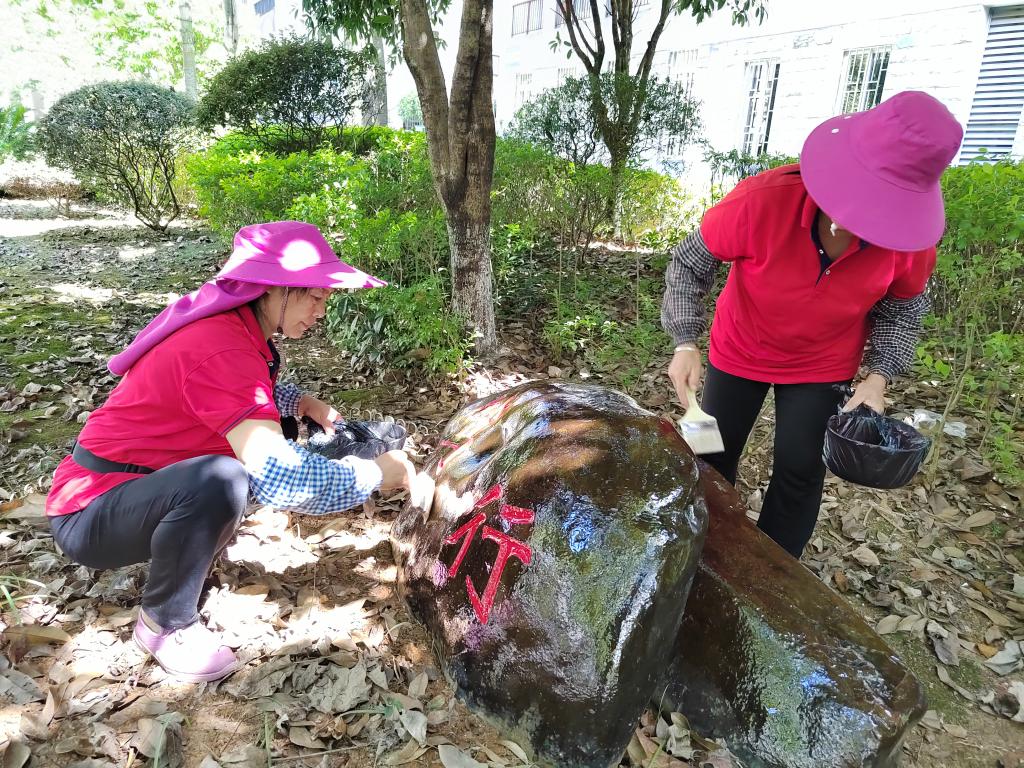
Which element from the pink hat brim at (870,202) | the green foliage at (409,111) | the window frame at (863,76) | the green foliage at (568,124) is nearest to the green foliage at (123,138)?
the green foliage at (568,124)

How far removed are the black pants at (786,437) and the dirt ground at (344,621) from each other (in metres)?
0.69

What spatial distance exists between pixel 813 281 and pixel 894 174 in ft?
1.30

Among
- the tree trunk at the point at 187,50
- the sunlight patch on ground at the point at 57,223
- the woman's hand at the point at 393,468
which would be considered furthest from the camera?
the tree trunk at the point at 187,50

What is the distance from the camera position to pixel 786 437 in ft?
7.54

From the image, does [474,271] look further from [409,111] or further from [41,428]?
[409,111]

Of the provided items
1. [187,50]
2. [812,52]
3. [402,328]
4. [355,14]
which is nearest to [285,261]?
[402,328]

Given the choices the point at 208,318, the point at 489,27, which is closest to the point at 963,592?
the point at 208,318

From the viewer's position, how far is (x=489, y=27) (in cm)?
389

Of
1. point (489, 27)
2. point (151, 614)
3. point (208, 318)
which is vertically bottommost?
point (151, 614)

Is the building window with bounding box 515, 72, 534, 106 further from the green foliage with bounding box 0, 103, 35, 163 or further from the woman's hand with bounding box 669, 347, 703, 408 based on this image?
the woman's hand with bounding box 669, 347, 703, 408

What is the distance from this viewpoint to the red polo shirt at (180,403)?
5.98ft

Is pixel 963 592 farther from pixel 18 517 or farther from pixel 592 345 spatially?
pixel 18 517

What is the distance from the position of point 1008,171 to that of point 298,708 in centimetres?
459

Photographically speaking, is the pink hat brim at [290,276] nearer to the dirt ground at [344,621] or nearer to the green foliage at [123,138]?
the dirt ground at [344,621]
